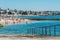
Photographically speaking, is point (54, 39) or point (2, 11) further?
point (2, 11)

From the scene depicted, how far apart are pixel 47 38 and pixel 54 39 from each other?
63cm

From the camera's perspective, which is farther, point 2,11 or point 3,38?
point 2,11

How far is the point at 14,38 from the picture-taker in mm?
18719

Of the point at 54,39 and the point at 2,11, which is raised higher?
the point at 54,39

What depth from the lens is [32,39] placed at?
1855cm

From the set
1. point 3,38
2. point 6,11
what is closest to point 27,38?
point 3,38

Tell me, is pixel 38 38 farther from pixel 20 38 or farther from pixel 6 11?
pixel 6 11

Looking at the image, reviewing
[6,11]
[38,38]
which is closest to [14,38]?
[38,38]

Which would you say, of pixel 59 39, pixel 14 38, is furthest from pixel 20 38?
pixel 59 39

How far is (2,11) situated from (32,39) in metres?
180

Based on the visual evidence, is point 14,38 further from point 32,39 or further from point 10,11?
point 10,11

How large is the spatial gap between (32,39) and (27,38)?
19.0 inches

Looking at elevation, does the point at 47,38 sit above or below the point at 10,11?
above

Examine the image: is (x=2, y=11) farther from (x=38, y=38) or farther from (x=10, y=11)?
(x=38, y=38)
